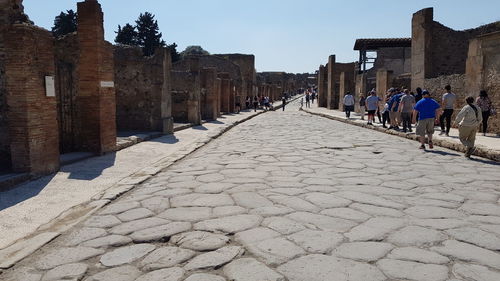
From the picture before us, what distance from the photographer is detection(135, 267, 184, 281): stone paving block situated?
2537 mm

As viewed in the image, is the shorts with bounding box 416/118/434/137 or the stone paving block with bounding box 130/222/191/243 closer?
the stone paving block with bounding box 130/222/191/243

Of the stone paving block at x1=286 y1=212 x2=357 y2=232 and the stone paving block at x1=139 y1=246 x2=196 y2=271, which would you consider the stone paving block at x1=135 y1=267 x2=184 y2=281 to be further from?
the stone paving block at x1=286 y1=212 x2=357 y2=232

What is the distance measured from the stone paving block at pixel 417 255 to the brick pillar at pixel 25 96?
4.73m

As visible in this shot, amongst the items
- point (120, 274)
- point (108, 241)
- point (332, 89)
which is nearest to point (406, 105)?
point (108, 241)

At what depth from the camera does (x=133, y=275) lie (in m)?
2.60

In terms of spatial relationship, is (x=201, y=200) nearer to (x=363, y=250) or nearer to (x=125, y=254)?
(x=125, y=254)

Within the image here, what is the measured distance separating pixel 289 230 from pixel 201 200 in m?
1.30

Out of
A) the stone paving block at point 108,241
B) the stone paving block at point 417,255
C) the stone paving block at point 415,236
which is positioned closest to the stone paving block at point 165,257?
the stone paving block at point 108,241

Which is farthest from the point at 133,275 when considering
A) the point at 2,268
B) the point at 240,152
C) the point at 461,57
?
the point at 461,57

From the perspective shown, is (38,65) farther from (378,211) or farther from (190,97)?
(190,97)

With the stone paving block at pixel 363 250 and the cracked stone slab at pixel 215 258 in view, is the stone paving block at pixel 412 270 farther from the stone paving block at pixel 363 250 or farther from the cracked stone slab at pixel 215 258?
→ the cracked stone slab at pixel 215 258

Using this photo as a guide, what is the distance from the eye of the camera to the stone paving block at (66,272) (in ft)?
8.46

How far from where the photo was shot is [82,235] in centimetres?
333

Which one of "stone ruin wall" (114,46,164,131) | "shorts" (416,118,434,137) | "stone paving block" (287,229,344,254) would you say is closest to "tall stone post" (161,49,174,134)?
"stone ruin wall" (114,46,164,131)
